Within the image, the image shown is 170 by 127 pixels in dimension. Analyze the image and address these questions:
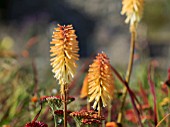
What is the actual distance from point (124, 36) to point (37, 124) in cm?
875

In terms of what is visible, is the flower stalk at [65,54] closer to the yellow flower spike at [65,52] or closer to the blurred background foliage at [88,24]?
the yellow flower spike at [65,52]

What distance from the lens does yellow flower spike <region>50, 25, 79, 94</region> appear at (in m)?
1.29

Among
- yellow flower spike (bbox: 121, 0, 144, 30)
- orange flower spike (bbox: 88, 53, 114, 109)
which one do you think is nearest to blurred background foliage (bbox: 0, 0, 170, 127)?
yellow flower spike (bbox: 121, 0, 144, 30)

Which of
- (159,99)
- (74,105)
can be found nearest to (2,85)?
(74,105)

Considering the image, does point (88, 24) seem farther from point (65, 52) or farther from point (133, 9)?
point (65, 52)

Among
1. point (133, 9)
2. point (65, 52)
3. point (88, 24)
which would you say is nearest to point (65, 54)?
point (65, 52)

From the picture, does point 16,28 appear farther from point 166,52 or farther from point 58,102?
point 58,102

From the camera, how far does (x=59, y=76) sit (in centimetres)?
131

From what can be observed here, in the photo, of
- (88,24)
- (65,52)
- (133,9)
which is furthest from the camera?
(88,24)

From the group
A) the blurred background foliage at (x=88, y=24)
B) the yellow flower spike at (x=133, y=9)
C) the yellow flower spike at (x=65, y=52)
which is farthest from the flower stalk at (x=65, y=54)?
the blurred background foliage at (x=88, y=24)

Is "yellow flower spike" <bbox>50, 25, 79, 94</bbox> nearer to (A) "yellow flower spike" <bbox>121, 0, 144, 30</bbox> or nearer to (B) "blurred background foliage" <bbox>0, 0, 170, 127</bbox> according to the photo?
(A) "yellow flower spike" <bbox>121, 0, 144, 30</bbox>

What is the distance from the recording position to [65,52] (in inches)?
51.1

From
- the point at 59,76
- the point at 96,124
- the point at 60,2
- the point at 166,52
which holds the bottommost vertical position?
the point at 96,124

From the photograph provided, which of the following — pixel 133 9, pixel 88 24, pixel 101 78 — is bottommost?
pixel 101 78
